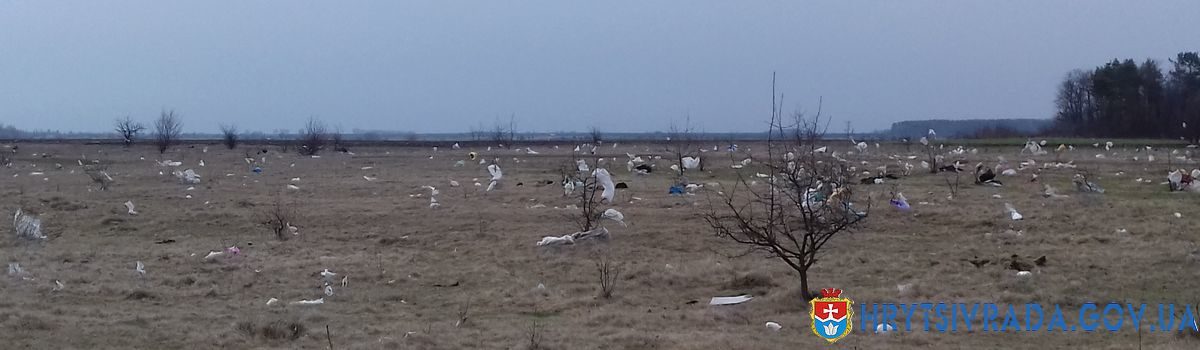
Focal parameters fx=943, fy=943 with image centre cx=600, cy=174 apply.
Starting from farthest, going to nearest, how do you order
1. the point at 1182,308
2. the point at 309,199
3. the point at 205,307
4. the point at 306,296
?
the point at 309,199, the point at 306,296, the point at 205,307, the point at 1182,308

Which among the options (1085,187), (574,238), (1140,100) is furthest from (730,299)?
(1140,100)

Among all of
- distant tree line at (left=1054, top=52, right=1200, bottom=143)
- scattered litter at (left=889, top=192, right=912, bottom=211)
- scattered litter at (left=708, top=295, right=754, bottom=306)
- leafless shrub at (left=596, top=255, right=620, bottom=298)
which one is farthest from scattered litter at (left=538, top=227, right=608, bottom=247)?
distant tree line at (left=1054, top=52, right=1200, bottom=143)

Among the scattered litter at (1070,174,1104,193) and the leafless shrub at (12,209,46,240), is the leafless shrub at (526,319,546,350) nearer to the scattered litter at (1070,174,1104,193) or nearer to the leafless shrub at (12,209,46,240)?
the leafless shrub at (12,209,46,240)

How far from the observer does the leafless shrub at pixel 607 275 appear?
7.32 m

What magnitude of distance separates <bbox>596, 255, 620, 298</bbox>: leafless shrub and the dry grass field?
0.10 metres

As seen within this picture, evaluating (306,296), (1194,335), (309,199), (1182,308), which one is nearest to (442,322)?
(306,296)

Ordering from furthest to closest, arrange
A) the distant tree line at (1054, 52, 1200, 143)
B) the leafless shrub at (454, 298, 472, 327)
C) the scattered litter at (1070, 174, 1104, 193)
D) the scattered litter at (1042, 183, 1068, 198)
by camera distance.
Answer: the distant tree line at (1054, 52, 1200, 143)
the scattered litter at (1070, 174, 1104, 193)
the scattered litter at (1042, 183, 1068, 198)
the leafless shrub at (454, 298, 472, 327)

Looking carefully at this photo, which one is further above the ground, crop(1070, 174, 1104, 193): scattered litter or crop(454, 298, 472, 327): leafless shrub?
crop(1070, 174, 1104, 193): scattered litter

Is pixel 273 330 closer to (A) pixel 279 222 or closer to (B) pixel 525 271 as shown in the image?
(B) pixel 525 271

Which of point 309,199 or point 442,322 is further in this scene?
point 309,199

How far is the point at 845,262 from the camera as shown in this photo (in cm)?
843

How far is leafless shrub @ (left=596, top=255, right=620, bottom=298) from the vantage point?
732 centimetres

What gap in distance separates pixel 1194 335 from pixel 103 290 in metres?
7.53

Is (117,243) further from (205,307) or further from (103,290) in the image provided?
(205,307)
